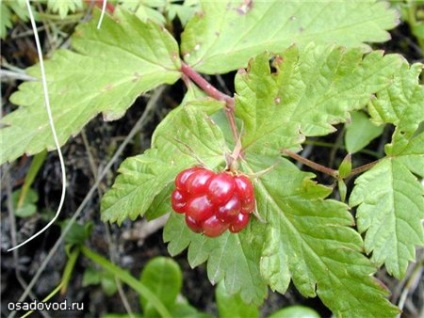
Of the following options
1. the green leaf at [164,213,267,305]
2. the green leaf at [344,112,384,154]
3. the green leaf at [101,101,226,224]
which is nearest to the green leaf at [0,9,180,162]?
the green leaf at [101,101,226,224]

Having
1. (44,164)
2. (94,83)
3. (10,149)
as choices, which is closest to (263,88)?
(94,83)

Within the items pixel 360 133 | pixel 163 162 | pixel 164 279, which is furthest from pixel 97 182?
pixel 360 133

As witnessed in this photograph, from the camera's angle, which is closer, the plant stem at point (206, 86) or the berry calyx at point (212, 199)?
the berry calyx at point (212, 199)

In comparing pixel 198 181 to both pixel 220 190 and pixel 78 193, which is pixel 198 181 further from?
pixel 78 193

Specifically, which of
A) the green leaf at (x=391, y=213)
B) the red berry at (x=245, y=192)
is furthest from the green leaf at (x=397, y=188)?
the red berry at (x=245, y=192)

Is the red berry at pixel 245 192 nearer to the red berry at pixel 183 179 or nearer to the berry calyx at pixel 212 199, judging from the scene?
the berry calyx at pixel 212 199

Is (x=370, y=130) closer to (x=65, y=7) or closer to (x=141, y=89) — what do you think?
(x=141, y=89)
